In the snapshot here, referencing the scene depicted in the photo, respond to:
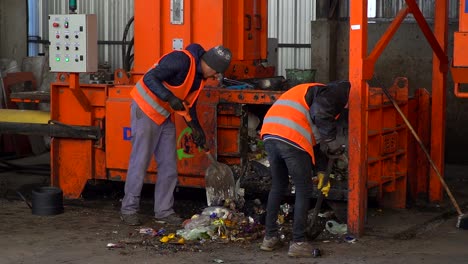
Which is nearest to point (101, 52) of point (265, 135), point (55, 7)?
point (55, 7)

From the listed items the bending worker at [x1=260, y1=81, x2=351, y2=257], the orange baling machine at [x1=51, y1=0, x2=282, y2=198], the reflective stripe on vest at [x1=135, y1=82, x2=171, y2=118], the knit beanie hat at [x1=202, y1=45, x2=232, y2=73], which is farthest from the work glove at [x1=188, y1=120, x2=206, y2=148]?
the bending worker at [x1=260, y1=81, x2=351, y2=257]

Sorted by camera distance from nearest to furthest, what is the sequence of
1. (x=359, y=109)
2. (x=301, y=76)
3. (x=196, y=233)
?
(x=359, y=109) < (x=196, y=233) < (x=301, y=76)

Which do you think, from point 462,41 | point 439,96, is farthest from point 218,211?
point 439,96

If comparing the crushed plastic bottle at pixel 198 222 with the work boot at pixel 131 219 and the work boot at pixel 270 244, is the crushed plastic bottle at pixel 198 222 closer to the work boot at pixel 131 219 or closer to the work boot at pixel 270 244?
the work boot at pixel 131 219

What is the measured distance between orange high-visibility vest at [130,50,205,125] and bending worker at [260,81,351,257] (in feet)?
3.81

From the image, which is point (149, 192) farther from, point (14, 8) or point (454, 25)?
point (14, 8)

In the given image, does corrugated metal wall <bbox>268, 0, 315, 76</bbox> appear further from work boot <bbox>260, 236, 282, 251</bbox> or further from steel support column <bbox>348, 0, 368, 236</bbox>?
work boot <bbox>260, 236, 282, 251</bbox>

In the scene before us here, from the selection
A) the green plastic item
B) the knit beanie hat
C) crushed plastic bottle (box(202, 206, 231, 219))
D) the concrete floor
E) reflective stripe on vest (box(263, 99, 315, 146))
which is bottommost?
the concrete floor

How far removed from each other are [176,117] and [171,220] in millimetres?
1061

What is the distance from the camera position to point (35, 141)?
12492 millimetres

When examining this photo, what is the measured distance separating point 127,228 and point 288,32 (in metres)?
6.36

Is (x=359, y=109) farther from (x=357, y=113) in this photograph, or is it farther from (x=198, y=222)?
(x=198, y=222)

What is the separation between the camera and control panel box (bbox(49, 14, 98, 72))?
8.70 metres

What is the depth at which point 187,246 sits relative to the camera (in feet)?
23.6
